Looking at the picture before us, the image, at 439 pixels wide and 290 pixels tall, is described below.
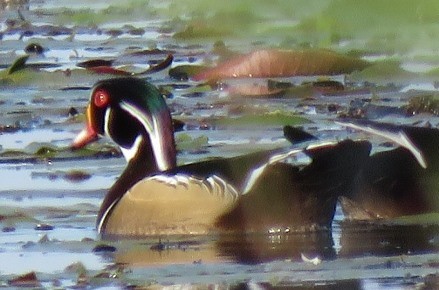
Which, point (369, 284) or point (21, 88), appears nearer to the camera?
Answer: point (369, 284)

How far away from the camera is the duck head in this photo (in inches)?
279

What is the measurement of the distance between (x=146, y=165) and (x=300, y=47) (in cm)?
261

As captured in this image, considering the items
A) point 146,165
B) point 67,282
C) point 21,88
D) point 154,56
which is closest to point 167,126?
point 146,165

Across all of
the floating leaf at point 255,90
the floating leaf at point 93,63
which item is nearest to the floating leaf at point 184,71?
the floating leaf at point 93,63

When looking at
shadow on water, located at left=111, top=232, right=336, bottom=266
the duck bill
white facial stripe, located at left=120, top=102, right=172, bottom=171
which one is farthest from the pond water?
white facial stripe, located at left=120, top=102, right=172, bottom=171

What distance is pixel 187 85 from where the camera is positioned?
31.8 ft

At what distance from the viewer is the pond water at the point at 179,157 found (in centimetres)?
503

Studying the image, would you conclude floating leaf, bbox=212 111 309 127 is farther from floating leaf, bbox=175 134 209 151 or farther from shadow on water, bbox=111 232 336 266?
shadow on water, bbox=111 232 336 266

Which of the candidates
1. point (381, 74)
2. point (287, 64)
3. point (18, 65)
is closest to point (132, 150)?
point (287, 64)

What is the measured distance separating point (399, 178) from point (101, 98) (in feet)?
5.14

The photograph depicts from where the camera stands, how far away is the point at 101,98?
7301 mm

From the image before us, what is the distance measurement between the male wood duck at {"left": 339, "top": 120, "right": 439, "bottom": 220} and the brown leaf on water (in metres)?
1.87

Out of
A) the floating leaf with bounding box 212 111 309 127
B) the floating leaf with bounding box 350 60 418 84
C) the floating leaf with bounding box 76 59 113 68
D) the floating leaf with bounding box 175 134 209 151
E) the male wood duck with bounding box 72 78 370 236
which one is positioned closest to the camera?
the male wood duck with bounding box 72 78 370 236

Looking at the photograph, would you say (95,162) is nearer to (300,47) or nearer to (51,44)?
(300,47)
